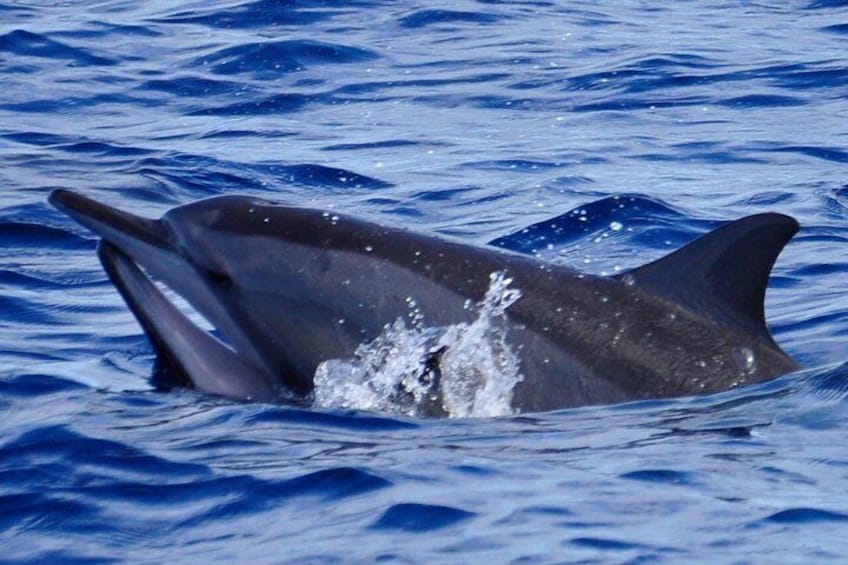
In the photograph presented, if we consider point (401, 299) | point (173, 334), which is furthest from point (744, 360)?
point (173, 334)

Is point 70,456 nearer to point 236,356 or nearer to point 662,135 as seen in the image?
point 236,356

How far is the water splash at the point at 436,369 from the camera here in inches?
321

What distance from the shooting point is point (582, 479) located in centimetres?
718

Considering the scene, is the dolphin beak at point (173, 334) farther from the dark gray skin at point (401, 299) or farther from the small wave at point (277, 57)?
the small wave at point (277, 57)

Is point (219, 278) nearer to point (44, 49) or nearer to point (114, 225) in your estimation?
point (114, 225)

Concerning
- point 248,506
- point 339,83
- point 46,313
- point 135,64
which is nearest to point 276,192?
point 46,313

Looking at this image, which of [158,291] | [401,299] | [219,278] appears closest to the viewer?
[401,299]

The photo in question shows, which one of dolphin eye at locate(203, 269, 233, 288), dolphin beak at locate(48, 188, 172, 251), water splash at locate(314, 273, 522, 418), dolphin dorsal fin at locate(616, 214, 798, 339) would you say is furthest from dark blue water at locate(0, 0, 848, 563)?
dolphin beak at locate(48, 188, 172, 251)

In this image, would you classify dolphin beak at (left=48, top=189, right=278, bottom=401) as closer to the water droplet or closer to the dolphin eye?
the dolphin eye

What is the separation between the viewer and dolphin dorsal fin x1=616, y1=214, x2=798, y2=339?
787 cm

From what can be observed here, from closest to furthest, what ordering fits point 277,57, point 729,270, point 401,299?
point 729,270 < point 401,299 < point 277,57

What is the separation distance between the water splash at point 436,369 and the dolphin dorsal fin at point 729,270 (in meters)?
0.71

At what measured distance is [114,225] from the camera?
8.90m

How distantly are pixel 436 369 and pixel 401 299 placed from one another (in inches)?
14.9
